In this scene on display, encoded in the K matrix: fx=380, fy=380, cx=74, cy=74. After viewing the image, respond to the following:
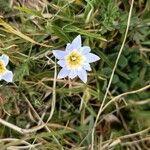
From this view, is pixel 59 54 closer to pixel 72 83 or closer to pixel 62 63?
pixel 62 63

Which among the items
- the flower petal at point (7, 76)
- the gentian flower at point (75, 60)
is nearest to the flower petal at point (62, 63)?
the gentian flower at point (75, 60)

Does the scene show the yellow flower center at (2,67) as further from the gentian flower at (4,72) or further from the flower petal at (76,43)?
the flower petal at (76,43)

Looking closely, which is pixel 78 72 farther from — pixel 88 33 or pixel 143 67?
pixel 143 67

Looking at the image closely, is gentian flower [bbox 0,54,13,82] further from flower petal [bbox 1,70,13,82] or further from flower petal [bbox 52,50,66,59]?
flower petal [bbox 52,50,66,59]

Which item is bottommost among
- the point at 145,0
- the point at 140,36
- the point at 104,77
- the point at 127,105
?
the point at 127,105

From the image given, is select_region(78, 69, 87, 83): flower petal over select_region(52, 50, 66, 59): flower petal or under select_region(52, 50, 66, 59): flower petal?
under

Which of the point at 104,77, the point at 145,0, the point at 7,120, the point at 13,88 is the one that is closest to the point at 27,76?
the point at 13,88

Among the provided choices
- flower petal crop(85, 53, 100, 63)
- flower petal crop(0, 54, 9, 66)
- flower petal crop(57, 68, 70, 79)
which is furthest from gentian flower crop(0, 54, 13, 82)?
flower petal crop(85, 53, 100, 63)
